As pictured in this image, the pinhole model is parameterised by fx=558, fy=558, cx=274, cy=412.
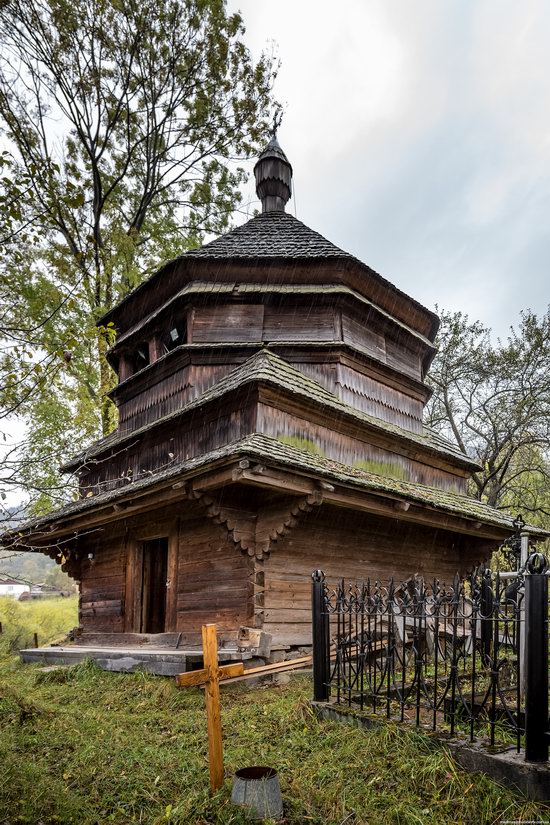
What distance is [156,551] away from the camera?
11.7m

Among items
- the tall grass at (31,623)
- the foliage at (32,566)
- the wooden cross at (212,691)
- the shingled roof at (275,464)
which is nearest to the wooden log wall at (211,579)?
the shingled roof at (275,464)

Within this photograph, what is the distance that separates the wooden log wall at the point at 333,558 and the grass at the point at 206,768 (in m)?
1.36

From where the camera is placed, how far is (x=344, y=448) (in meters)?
9.57

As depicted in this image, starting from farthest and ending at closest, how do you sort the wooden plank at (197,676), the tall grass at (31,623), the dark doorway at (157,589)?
the tall grass at (31,623), the dark doorway at (157,589), the wooden plank at (197,676)

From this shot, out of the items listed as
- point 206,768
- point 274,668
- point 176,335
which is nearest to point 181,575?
point 274,668

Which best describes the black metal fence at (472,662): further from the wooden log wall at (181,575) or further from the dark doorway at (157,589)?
the dark doorway at (157,589)

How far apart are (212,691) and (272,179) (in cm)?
1365

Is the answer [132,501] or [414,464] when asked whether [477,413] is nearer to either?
[414,464]

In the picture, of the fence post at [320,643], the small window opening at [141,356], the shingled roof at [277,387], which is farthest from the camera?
the small window opening at [141,356]

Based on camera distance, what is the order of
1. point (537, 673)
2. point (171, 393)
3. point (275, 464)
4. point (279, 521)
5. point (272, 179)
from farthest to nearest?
point (272, 179) → point (171, 393) → point (279, 521) → point (275, 464) → point (537, 673)

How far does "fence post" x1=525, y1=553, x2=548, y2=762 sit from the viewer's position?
350 cm

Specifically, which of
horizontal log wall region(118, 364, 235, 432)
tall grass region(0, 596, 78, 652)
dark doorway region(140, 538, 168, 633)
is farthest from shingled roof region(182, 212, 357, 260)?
tall grass region(0, 596, 78, 652)

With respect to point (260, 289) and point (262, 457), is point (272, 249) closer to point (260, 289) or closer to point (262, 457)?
point (260, 289)

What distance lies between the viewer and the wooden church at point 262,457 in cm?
766
